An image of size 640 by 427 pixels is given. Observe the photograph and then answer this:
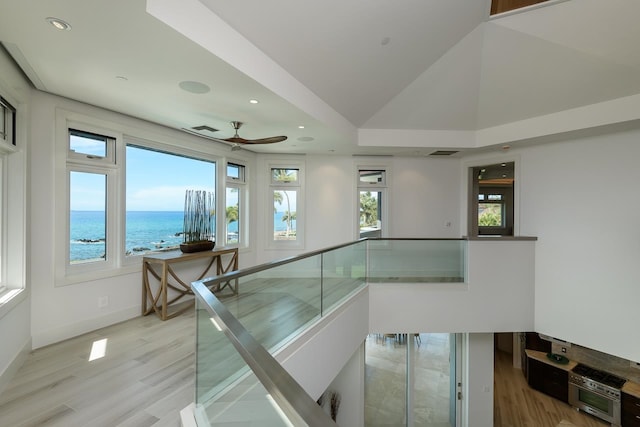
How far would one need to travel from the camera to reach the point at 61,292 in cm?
321

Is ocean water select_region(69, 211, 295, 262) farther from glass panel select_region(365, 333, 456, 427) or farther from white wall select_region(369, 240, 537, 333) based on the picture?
glass panel select_region(365, 333, 456, 427)

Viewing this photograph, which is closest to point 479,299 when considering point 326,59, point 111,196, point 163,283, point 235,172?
point 326,59

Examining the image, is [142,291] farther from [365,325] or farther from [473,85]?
[473,85]

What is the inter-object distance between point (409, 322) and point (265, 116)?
4.18 meters

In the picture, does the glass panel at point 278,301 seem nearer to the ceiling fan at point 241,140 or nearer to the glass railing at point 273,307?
the glass railing at point 273,307

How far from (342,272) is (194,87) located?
9.74 feet

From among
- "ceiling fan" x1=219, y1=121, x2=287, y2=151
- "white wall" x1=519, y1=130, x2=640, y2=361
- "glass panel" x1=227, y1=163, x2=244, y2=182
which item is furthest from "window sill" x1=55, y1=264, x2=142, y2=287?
"white wall" x1=519, y1=130, x2=640, y2=361

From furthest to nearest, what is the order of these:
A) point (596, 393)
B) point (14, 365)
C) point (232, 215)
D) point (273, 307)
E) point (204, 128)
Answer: point (596, 393), point (232, 215), point (204, 128), point (273, 307), point (14, 365)

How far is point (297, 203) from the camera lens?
6.28 metres

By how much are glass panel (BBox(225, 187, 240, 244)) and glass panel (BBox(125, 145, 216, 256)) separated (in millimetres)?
454

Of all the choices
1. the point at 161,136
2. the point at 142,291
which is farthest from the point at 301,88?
the point at 142,291

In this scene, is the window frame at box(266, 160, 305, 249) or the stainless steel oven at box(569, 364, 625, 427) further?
the window frame at box(266, 160, 305, 249)

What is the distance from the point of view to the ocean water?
136 inches

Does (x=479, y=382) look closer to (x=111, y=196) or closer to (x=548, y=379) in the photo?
(x=548, y=379)
